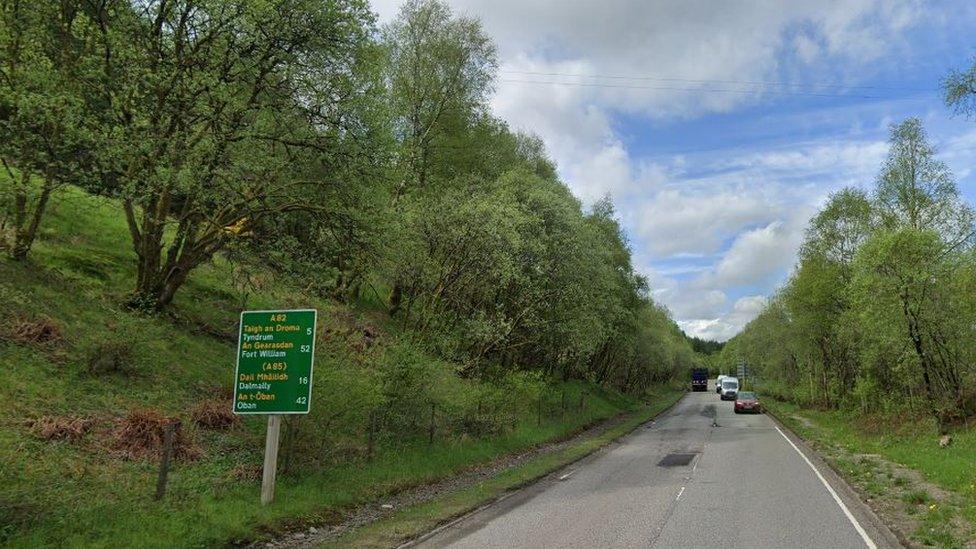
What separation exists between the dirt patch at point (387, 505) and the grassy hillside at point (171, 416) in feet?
0.88

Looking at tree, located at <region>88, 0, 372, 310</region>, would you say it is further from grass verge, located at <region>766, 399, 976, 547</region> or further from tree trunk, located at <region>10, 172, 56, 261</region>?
grass verge, located at <region>766, 399, 976, 547</region>

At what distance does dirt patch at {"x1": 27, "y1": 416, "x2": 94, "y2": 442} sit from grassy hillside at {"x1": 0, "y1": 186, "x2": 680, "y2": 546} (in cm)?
2

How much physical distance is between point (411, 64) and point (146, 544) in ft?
94.5

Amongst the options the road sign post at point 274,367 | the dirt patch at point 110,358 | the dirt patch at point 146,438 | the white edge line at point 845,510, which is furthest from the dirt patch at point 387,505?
the white edge line at point 845,510

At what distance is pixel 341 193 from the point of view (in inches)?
631

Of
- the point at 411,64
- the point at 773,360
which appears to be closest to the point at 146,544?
the point at 411,64

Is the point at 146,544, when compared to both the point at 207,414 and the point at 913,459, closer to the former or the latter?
the point at 207,414

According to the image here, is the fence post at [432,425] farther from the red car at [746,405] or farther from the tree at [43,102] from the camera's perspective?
the red car at [746,405]

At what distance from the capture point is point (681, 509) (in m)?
11.5

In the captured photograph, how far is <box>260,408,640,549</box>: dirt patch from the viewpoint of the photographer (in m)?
9.61

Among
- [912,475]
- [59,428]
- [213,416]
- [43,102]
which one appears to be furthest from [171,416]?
[912,475]

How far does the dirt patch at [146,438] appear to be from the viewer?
10250 millimetres

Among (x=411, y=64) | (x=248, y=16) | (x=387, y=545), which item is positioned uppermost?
(x=411, y=64)

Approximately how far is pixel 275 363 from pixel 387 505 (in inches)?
150
